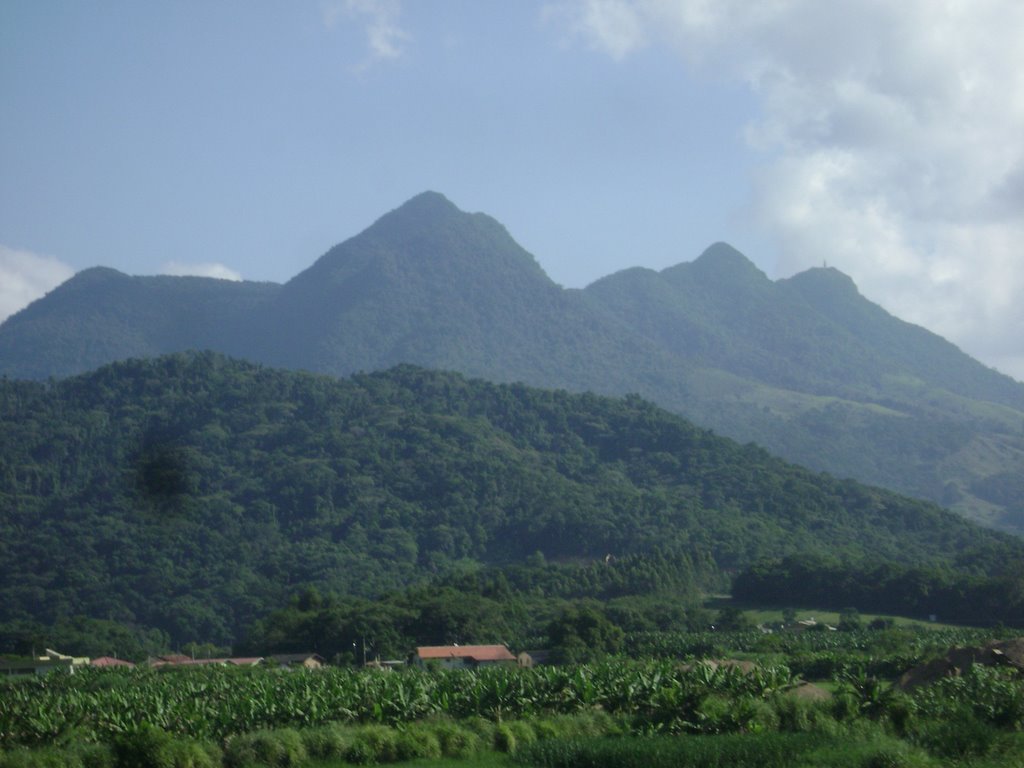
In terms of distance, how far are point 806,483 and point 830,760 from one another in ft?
324

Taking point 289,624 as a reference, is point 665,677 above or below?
above

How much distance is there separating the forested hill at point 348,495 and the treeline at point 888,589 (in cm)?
706

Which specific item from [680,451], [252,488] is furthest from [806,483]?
[252,488]

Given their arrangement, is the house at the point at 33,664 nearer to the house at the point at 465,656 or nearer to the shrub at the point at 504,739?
the house at the point at 465,656

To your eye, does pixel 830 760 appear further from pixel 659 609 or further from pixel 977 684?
pixel 659 609

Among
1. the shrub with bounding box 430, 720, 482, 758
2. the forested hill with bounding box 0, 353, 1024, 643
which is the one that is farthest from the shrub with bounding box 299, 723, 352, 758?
the forested hill with bounding box 0, 353, 1024, 643

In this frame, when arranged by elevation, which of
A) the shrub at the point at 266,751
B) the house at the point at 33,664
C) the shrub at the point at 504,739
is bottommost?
the house at the point at 33,664

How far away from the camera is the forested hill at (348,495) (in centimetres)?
8831

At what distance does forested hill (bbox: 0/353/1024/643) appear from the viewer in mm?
88312

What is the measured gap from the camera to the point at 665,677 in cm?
2981

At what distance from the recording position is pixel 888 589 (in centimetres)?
6975

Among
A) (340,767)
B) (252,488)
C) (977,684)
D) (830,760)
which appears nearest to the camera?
(830,760)

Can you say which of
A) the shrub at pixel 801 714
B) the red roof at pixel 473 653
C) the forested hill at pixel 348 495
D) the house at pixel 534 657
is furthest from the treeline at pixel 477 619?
the shrub at pixel 801 714

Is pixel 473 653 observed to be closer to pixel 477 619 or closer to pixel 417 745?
pixel 477 619
